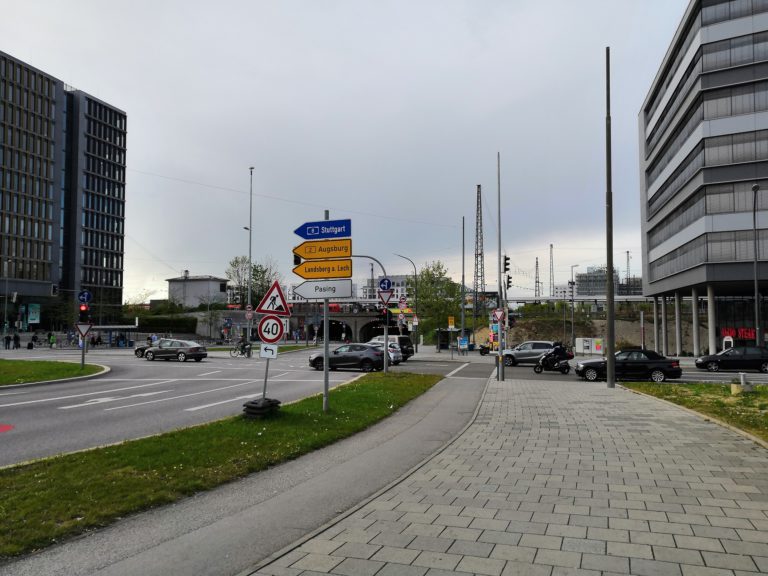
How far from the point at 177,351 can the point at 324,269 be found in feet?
88.0

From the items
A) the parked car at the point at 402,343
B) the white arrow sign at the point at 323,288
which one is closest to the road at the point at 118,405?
the white arrow sign at the point at 323,288

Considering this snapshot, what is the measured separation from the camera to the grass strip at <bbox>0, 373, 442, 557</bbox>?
5352mm

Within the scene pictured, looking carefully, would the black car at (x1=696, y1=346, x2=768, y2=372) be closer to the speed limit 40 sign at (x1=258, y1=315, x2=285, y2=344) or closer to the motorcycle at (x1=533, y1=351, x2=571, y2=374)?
the motorcycle at (x1=533, y1=351, x2=571, y2=374)


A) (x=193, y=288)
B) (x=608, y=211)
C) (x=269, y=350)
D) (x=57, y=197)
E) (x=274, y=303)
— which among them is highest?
(x=57, y=197)

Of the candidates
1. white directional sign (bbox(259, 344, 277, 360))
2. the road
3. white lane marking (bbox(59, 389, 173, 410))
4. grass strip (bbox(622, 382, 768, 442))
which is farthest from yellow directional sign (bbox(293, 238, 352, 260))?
grass strip (bbox(622, 382, 768, 442))

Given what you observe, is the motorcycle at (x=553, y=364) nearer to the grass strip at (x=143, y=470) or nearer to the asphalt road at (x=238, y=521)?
the grass strip at (x=143, y=470)

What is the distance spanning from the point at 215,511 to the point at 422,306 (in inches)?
2331

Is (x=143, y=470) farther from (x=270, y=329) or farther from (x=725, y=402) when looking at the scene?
(x=725, y=402)

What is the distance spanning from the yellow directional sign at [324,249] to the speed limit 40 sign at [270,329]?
180cm

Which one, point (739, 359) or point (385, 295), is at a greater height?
point (385, 295)

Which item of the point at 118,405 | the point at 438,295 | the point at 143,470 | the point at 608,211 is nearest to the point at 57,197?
the point at 438,295

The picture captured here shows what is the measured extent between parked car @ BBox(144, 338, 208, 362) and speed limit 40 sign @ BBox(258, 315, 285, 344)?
26.4 m

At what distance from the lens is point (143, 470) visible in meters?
7.25

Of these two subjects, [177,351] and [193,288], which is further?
[193,288]
